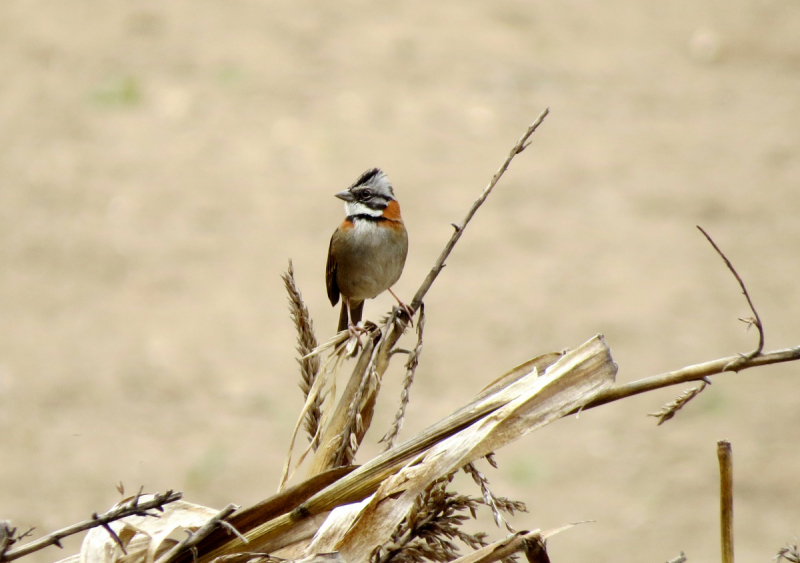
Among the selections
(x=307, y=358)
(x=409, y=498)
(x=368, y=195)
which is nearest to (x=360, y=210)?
(x=368, y=195)

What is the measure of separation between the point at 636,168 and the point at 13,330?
6515 mm

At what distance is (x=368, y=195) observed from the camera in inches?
169

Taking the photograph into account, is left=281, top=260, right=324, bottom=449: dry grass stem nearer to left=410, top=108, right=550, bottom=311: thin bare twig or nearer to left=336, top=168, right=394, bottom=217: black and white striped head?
left=410, top=108, right=550, bottom=311: thin bare twig

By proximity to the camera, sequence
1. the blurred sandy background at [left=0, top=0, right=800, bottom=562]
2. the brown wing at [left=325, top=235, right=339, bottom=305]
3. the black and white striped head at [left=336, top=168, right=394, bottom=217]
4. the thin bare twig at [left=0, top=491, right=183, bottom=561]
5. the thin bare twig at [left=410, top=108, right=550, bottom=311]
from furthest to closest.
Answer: the blurred sandy background at [left=0, top=0, right=800, bottom=562] < the brown wing at [left=325, top=235, right=339, bottom=305] < the black and white striped head at [left=336, top=168, right=394, bottom=217] < the thin bare twig at [left=410, top=108, right=550, bottom=311] < the thin bare twig at [left=0, top=491, right=183, bottom=561]

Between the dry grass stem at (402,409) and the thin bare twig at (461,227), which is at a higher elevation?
the thin bare twig at (461,227)

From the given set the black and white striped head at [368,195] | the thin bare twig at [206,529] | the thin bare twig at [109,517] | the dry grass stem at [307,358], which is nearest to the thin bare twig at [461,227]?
the dry grass stem at [307,358]

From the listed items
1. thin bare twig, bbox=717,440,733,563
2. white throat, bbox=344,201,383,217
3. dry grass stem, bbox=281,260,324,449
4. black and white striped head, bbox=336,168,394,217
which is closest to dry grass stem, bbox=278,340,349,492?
dry grass stem, bbox=281,260,324,449

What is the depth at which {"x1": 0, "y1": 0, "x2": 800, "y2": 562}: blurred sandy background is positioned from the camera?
6812 millimetres

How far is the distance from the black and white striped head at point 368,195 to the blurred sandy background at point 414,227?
2.67 metres

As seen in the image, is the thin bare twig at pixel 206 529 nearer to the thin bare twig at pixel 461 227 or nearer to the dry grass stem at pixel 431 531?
the dry grass stem at pixel 431 531

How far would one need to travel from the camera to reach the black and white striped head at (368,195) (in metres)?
4.11

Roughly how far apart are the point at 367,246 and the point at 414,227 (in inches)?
205

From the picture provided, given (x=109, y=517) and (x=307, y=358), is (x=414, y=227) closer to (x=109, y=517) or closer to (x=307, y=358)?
(x=307, y=358)

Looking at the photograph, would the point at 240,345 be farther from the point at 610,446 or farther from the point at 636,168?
the point at 636,168
